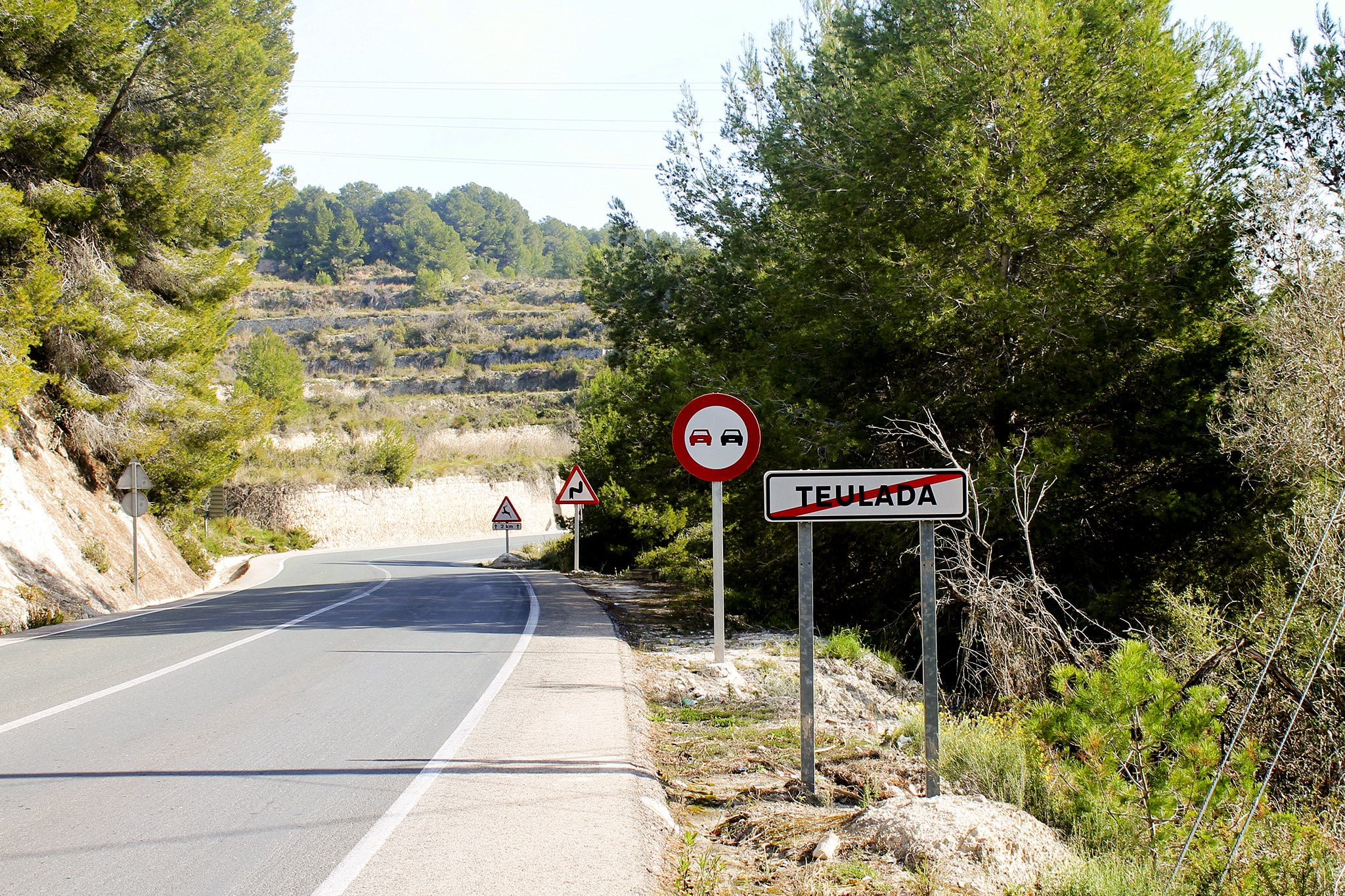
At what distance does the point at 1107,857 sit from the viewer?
4.40 meters

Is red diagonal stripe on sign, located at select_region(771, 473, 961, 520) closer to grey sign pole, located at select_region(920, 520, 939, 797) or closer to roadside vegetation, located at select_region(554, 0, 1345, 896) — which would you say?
grey sign pole, located at select_region(920, 520, 939, 797)

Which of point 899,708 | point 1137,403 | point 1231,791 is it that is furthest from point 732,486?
point 1231,791

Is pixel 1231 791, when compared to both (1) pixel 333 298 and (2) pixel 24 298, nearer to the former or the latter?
(2) pixel 24 298

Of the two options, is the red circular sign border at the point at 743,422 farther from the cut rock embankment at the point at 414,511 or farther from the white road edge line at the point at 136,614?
the cut rock embankment at the point at 414,511

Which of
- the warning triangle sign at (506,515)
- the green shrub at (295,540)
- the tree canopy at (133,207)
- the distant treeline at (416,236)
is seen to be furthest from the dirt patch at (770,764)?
the distant treeline at (416,236)

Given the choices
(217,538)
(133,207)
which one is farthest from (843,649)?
(217,538)

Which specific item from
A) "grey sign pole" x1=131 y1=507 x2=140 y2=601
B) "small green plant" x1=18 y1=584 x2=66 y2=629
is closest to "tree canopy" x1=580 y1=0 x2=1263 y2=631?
"small green plant" x1=18 y1=584 x2=66 y2=629

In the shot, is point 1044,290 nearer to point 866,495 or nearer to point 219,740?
point 866,495

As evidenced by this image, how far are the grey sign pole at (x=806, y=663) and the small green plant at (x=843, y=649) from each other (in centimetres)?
414

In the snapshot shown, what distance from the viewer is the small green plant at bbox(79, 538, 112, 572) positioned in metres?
20.2

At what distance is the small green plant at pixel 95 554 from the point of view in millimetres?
20234

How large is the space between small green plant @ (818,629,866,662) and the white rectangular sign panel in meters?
4.43

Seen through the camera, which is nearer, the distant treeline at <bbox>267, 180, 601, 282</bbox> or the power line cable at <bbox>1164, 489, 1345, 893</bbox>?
the power line cable at <bbox>1164, 489, 1345, 893</bbox>

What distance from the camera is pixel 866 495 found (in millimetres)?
5266
